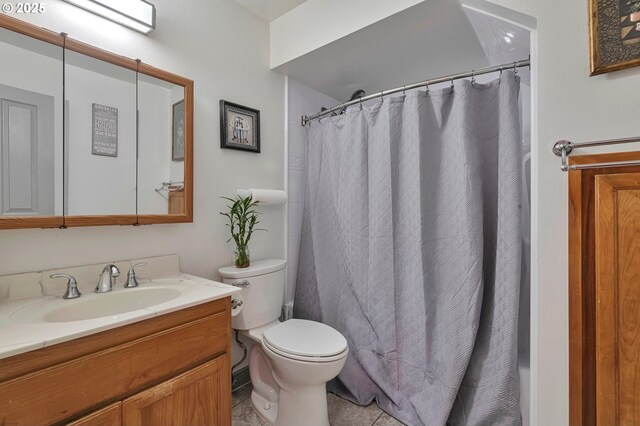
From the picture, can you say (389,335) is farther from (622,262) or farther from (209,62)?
(209,62)

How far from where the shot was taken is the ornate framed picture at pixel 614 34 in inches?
35.4

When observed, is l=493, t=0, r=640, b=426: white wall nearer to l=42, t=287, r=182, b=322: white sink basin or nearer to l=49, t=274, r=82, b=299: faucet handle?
l=42, t=287, r=182, b=322: white sink basin

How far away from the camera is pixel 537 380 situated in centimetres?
111

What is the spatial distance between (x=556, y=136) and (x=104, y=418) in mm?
1776

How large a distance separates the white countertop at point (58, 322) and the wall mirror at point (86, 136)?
11.4 inches

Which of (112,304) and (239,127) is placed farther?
(239,127)

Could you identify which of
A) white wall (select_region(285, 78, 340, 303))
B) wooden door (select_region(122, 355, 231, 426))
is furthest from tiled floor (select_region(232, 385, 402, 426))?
white wall (select_region(285, 78, 340, 303))

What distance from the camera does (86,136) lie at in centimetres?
122

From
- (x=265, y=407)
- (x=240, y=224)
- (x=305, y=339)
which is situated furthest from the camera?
(x=240, y=224)

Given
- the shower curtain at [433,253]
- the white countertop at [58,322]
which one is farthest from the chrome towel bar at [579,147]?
the white countertop at [58,322]

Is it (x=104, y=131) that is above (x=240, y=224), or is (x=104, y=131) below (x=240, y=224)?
above

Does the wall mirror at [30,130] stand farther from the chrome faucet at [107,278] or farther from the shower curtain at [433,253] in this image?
the shower curtain at [433,253]

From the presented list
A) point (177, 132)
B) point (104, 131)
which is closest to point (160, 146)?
point (177, 132)

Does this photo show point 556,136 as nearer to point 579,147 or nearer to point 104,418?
point 579,147
